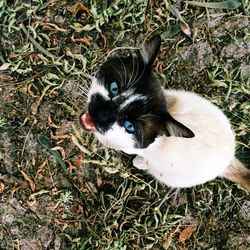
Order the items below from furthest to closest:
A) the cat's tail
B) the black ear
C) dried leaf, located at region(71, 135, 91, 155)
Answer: dried leaf, located at region(71, 135, 91, 155)
the cat's tail
the black ear

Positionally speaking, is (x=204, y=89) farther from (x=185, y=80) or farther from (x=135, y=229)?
(x=135, y=229)

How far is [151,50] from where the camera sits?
7.48ft

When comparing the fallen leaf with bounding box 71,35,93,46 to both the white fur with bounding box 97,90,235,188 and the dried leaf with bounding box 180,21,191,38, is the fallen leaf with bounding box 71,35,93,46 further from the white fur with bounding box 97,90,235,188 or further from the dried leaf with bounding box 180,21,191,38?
the white fur with bounding box 97,90,235,188

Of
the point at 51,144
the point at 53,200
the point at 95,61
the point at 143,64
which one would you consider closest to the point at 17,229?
the point at 53,200

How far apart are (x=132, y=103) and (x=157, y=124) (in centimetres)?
14

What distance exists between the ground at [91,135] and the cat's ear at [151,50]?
0.70 m

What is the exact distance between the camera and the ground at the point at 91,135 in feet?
9.71

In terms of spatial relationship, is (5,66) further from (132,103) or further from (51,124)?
(132,103)

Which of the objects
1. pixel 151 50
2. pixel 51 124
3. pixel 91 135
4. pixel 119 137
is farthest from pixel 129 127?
pixel 51 124

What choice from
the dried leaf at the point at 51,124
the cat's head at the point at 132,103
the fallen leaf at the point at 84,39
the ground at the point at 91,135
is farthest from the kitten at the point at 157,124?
the fallen leaf at the point at 84,39

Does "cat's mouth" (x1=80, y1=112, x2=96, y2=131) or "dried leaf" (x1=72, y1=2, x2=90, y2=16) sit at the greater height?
"dried leaf" (x1=72, y1=2, x2=90, y2=16)

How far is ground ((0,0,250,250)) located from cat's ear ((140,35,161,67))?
70 centimetres

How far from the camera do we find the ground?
9.71 feet

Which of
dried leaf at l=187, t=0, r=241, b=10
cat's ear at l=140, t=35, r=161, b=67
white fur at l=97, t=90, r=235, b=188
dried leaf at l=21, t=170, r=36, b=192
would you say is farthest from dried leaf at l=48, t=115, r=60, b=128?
dried leaf at l=187, t=0, r=241, b=10
